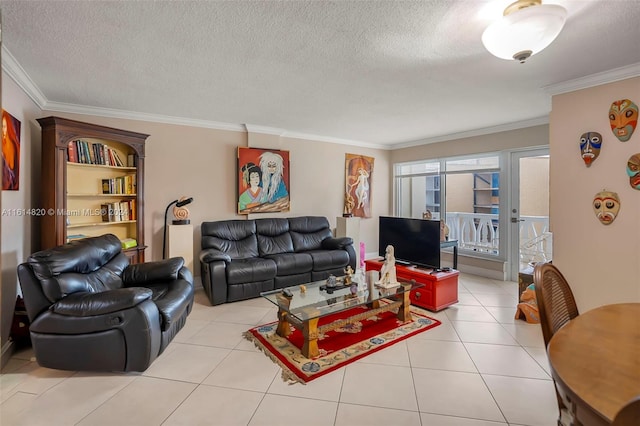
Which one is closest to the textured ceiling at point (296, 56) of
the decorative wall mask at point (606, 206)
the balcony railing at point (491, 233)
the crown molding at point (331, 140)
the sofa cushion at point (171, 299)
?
the decorative wall mask at point (606, 206)

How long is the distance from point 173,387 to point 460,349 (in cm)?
226

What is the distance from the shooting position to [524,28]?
1545mm

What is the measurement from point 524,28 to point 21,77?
3.85 metres

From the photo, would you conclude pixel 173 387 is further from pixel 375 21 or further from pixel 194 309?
pixel 375 21

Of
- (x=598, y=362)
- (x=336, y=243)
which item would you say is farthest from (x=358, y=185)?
(x=598, y=362)

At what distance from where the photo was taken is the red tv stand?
10.7 ft

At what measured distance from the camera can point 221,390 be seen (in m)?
1.96

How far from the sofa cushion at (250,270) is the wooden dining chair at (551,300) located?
297 cm

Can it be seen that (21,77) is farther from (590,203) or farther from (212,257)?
(590,203)

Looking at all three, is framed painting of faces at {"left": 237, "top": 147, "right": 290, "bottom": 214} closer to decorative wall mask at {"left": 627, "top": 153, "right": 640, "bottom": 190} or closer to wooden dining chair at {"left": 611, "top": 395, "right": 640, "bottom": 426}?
decorative wall mask at {"left": 627, "top": 153, "right": 640, "bottom": 190}

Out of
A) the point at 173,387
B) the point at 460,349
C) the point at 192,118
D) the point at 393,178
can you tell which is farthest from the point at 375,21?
the point at 393,178

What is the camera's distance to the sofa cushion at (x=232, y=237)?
4.06 meters

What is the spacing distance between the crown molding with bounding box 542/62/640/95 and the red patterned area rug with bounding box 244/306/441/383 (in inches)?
103

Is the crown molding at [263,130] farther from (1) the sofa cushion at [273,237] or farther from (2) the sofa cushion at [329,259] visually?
(2) the sofa cushion at [329,259]
